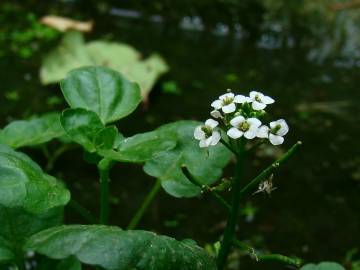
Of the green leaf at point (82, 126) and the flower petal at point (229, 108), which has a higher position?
the flower petal at point (229, 108)

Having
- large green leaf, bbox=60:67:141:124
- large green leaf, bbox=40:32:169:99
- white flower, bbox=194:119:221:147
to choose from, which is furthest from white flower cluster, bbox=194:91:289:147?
large green leaf, bbox=40:32:169:99

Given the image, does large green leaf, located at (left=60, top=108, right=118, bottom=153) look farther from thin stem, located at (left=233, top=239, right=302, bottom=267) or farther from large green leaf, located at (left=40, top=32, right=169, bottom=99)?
large green leaf, located at (left=40, top=32, right=169, bottom=99)

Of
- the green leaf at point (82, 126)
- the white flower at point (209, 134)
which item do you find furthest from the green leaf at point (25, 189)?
the white flower at point (209, 134)

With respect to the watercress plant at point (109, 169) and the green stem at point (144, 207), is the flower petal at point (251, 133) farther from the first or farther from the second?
the green stem at point (144, 207)

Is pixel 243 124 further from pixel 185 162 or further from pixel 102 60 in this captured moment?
pixel 102 60

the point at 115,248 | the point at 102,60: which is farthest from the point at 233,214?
the point at 102,60

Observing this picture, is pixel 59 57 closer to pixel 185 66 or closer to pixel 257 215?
pixel 185 66

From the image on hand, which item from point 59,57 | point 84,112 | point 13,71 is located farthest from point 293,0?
point 84,112

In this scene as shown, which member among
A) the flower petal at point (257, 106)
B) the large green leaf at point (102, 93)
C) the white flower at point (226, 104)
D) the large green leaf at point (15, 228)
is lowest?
the large green leaf at point (15, 228)
